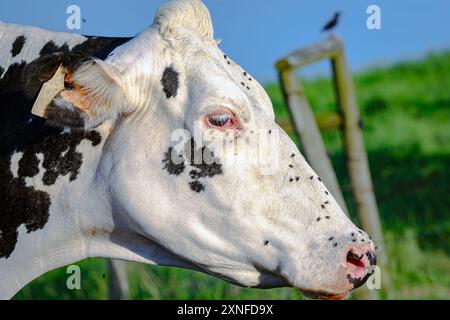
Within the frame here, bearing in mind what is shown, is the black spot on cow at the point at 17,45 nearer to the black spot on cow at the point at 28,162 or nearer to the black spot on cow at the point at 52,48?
the black spot on cow at the point at 52,48

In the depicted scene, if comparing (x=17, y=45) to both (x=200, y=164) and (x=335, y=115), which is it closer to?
(x=200, y=164)

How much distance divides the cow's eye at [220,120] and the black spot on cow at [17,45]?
1031 millimetres

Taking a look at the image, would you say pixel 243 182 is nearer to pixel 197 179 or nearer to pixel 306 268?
pixel 197 179

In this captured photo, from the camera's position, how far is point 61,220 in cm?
398

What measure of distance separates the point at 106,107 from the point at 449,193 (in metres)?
6.90

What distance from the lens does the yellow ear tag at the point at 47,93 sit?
3742mm

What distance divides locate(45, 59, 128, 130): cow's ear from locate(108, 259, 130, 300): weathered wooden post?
300 centimetres

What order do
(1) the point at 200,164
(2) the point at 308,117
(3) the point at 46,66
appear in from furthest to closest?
(2) the point at 308,117, (1) the point at 200,164, (3) the point at 46,66

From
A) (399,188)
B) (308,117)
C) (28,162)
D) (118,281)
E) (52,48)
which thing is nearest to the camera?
(28,162)

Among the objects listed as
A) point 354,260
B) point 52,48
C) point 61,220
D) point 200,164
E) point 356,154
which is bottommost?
point 354,260

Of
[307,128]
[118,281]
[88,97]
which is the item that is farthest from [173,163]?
[307,128]

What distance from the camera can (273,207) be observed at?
3787 mm

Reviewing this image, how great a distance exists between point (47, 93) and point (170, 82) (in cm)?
50
